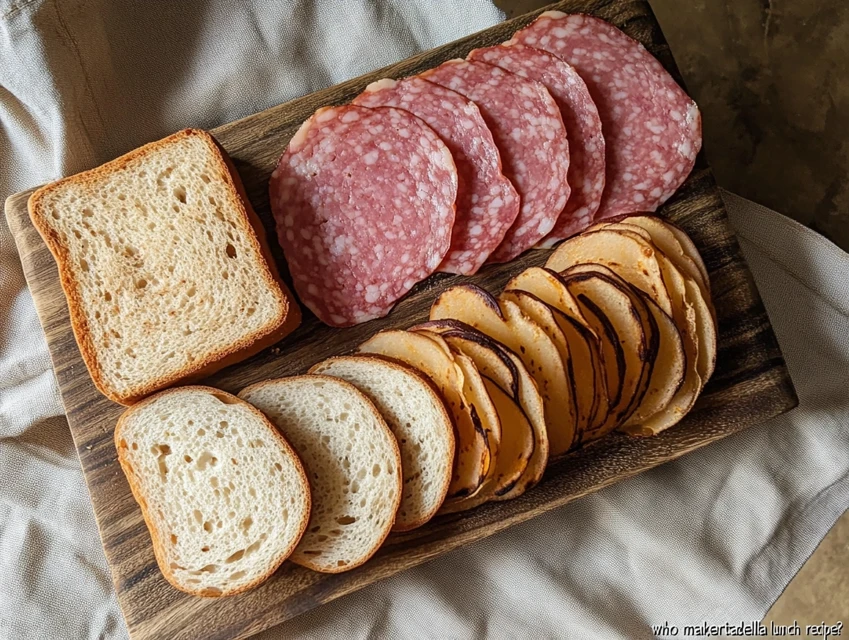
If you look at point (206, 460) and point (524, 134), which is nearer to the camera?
point (206, 460)

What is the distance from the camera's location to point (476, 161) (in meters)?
2.17

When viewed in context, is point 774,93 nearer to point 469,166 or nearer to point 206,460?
point 469,166

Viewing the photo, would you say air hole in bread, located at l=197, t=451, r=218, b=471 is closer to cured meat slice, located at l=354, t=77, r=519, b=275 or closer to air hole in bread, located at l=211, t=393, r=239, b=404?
Result: air hole in bread, located at l=211, t=393, r=239, b=404

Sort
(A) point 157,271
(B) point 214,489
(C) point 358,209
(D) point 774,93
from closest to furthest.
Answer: (B) point 214,489
(A) point 157,271
(C) point 358,209
(D) point 774,93

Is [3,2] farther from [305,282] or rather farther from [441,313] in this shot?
[441,313]

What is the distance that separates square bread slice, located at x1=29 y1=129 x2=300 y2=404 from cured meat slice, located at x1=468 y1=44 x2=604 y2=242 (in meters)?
0.93

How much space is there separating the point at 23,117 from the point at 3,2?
34 cm

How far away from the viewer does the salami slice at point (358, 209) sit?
85.5 inches

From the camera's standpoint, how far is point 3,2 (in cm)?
216

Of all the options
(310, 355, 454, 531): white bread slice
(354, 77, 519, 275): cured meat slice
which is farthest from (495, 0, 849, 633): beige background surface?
(310, 355, 454, 531): white bread slice

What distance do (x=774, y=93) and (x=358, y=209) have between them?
177 centimetres

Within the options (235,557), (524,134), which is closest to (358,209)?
(524,134)

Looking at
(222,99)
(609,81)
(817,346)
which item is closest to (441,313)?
(609,81)

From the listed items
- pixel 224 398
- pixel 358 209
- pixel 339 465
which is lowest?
pixel 339 465
